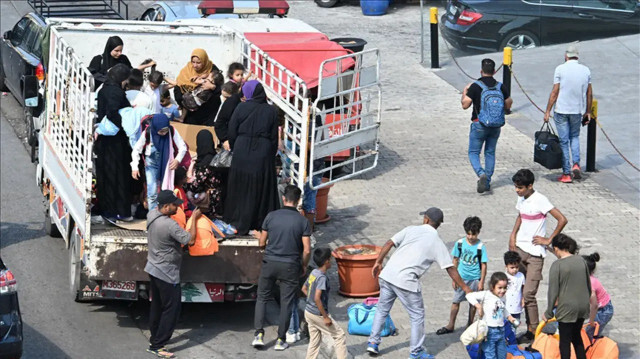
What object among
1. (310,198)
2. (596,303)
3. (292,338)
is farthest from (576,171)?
(292,338)

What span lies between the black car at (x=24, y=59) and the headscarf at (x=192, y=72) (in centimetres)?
389

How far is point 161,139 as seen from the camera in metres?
11.6

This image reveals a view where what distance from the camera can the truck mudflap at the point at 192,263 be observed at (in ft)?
36.3

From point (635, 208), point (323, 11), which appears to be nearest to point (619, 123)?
point (635, 208)

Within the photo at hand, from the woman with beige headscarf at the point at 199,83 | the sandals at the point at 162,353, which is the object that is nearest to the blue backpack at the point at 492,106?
the woman with beige headscarf at the point at 199,83

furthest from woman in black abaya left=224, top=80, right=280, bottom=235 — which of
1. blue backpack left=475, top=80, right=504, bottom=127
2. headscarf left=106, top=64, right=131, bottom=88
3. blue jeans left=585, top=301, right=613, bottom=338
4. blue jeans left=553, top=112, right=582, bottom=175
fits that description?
blue jeans left=553, top=112, right=582, bottom=175

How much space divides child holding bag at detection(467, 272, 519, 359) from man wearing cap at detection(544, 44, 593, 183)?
5627 millimetres

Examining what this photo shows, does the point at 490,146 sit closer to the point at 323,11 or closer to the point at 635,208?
the point at 635,208

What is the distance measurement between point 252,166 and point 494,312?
2.82m

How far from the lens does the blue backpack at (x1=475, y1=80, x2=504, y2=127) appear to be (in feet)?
49.7

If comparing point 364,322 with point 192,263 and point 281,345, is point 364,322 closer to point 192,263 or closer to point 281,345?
point 281,345

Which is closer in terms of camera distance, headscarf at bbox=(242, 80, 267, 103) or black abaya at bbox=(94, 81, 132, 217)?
black abaya at bbox=(94, 81, 132, 217)

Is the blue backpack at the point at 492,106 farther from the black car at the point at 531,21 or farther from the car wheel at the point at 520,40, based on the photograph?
the car wheel at the point at 520,40

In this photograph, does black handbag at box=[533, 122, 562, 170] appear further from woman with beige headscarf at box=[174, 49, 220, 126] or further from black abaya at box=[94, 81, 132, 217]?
black abaya at box=[94, 81, 132, 217]
